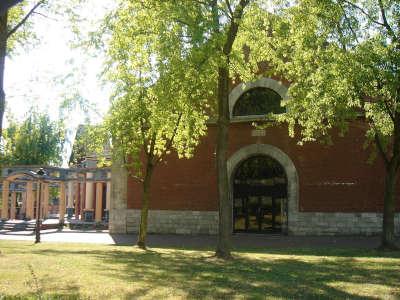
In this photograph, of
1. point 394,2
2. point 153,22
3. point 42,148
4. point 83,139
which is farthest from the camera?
point 42,148

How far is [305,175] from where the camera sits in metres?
20.3

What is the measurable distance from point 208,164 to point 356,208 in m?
6.76

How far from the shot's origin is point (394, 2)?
1277 centimetres

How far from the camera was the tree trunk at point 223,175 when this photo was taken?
11847 mm

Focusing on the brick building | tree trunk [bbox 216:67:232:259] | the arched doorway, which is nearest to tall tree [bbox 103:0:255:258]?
tree trunk [bbox 216:67:232:259]

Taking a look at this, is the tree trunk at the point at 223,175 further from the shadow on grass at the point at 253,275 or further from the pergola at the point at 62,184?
the pergola at the point at 62,184

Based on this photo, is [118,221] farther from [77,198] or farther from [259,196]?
[77,198]

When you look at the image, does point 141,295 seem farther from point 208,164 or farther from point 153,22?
point 208,164

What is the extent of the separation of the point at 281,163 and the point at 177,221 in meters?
5.55

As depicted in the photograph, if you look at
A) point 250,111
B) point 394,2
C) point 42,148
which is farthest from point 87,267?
point 42,148

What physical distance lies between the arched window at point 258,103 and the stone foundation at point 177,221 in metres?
4.92

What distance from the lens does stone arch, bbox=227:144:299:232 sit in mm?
20234

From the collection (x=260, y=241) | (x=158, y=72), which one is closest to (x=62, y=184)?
(x=260, y=241)

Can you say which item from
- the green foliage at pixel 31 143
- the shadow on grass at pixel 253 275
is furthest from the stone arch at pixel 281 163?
the green foliage at pixel 31 143
